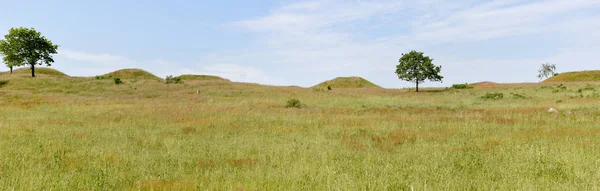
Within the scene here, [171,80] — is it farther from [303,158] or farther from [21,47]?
[303,158]

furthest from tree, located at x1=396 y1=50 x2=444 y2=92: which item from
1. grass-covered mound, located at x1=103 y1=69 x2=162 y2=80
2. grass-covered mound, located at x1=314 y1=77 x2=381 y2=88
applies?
grass-covered mound, located at x1=103 y1=69 x2=162 y2=80

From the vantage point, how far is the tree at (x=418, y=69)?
5150 centimetres

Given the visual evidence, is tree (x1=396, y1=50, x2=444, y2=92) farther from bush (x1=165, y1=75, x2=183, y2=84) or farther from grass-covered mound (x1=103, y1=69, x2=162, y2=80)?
grass-covered mound (x1=103, y1=69, x2=162, y2=80)

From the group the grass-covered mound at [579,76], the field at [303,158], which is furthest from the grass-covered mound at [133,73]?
the grass-covered mound at [579,76]

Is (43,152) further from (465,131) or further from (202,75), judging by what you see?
(202,75)

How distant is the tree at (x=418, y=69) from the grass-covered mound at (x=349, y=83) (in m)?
27.5

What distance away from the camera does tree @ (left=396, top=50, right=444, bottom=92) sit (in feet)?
169

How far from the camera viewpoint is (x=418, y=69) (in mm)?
51812

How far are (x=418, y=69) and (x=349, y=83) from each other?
30681 mm

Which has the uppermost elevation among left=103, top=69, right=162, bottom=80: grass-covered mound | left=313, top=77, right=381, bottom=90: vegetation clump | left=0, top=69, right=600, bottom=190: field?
left=103, top=69, right=162, bottom=80: grass-covered mound

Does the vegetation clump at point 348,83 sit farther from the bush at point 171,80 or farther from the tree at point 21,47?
the tree at point 21,47

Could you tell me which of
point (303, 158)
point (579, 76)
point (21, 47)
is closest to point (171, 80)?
point (21, 47)

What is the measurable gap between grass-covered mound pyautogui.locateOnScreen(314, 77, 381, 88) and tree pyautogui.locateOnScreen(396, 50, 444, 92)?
27534 millimetres

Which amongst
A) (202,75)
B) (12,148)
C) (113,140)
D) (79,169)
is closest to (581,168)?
(79,169)
